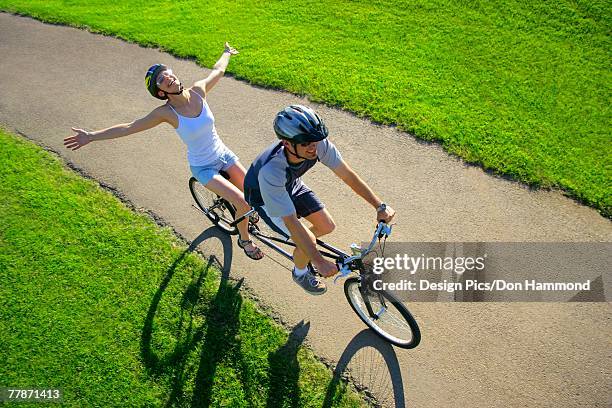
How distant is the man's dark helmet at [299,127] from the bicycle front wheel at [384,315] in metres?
1.82

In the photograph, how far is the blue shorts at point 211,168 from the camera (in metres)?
A: 5.68

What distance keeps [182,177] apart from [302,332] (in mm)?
3520

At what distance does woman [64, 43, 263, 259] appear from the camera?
17.5 feet

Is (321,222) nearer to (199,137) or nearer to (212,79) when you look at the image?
(199,137)

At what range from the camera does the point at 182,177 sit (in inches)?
303

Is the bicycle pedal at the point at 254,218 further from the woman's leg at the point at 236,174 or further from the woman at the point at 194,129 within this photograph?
the woman's leg at the point at 236,174

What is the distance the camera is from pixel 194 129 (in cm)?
556

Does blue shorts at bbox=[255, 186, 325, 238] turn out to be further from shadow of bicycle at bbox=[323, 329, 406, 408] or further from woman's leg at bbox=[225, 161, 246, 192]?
shadow of bicycle at bbox=[323, 329, 406, 408]

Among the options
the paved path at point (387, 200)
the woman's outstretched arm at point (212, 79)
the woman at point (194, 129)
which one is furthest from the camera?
the woman's outstretched arm at point (212, 79)

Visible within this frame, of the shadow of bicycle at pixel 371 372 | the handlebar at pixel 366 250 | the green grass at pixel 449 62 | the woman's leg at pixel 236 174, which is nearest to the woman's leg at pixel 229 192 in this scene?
the woman's leg at pixel 236 174

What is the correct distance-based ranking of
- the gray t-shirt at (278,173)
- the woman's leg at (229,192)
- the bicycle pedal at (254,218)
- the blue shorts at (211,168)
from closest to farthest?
the gray t-shirt at (278,173) → the woman's leg at (229,192) → the blue shorts at (211,168) → the bicycle pedal at (254,218)

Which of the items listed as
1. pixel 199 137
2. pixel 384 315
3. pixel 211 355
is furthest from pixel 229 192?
pixel 384 315

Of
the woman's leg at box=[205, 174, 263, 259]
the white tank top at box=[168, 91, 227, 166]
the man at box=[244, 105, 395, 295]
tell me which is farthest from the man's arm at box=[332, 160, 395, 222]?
the white tank top at box=[168, 91, 227, 166]

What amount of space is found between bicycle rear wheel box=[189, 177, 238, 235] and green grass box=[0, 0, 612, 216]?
2.92m
